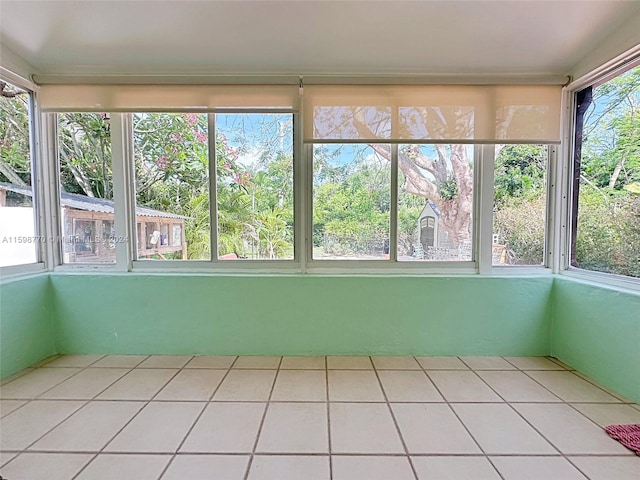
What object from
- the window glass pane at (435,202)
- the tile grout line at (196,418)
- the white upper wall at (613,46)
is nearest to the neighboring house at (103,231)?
the tile grout line at (196,418)

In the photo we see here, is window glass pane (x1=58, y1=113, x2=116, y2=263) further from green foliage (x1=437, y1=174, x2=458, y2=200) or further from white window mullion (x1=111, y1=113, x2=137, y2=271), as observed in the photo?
green foliage (x1=437, y1=174, x2=458, y2=200)

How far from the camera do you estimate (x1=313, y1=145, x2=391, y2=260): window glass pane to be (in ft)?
8.55

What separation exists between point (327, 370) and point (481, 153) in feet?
6.91

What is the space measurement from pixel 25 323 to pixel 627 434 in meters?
3.86

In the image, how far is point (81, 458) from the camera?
58.7 inches

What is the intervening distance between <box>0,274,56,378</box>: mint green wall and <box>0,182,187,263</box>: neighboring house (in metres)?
0.34

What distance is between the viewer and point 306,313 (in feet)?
8.46

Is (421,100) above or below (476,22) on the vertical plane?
below

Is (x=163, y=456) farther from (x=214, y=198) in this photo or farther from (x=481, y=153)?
(x=481, y=153)

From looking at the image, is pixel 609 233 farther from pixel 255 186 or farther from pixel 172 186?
pixel 172 186

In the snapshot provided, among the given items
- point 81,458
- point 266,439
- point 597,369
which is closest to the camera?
point 81,458

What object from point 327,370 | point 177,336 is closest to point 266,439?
point 327,370

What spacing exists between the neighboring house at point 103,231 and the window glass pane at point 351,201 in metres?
1.18

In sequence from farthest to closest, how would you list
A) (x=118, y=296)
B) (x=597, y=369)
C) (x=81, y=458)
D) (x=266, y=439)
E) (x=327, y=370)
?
1. (x=118, y=296)
2. (x=327, y=370)
3. (x=597, y=369)
4. (x=266, y=439)
5. (x=81, y=458)
